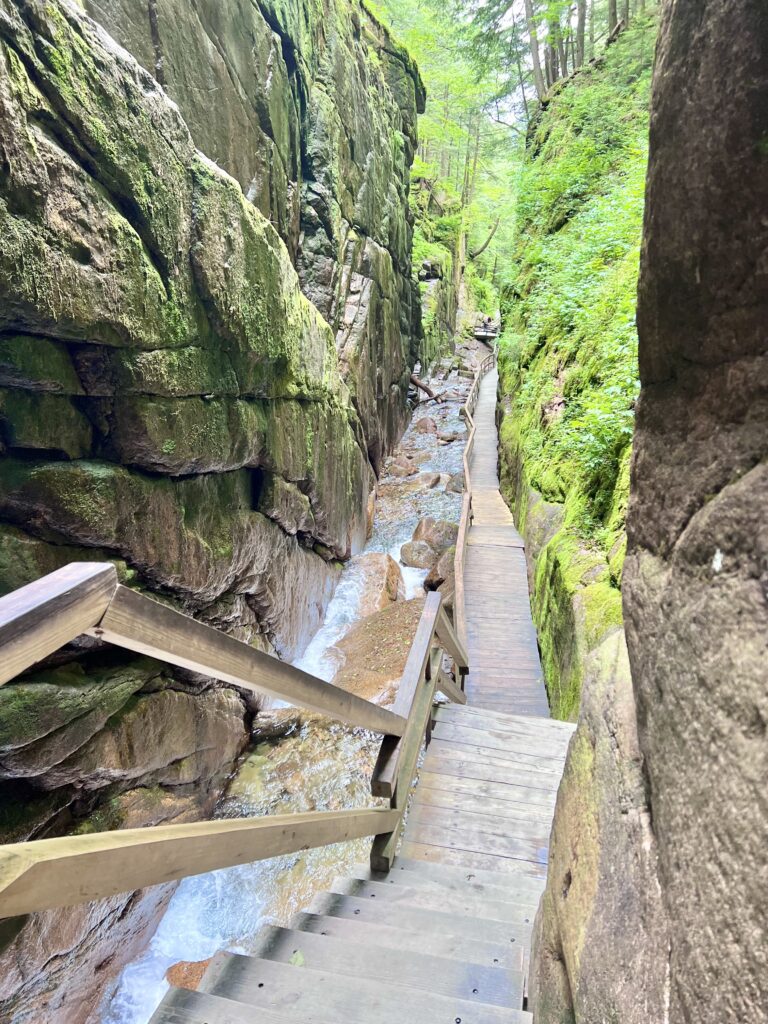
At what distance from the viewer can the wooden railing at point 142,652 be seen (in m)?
1.13

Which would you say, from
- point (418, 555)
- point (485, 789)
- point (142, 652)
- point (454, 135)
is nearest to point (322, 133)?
point (418, 555)

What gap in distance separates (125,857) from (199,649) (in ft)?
1.76

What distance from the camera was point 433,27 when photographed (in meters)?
25.6

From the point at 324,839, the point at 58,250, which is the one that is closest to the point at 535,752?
the point at 324,839

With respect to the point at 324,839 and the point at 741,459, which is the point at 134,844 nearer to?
the point at 324,839

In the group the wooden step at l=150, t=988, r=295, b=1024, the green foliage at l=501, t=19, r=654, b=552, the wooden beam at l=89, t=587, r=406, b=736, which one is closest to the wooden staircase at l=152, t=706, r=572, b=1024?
the wooden step at l=150, t=988, r=295, b=1024

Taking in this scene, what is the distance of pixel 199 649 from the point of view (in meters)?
1.66

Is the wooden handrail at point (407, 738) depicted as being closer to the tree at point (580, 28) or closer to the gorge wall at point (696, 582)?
the gorge wall at point (696, 582)

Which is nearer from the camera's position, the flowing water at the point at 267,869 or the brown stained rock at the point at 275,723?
the flowing water at the point at 267,869

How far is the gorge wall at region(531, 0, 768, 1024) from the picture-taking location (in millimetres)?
885

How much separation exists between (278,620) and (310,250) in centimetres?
815

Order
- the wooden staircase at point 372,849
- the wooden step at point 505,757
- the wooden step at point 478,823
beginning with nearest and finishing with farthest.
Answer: the wooden staircase at point 372,849 < the wooden step at point 478,823 < the wooden step at point 505,757

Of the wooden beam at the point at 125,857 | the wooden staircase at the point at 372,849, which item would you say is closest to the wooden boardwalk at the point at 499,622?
the wooden staircase at the point at 372,849

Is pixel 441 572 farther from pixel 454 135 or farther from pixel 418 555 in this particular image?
pixel 454 135
